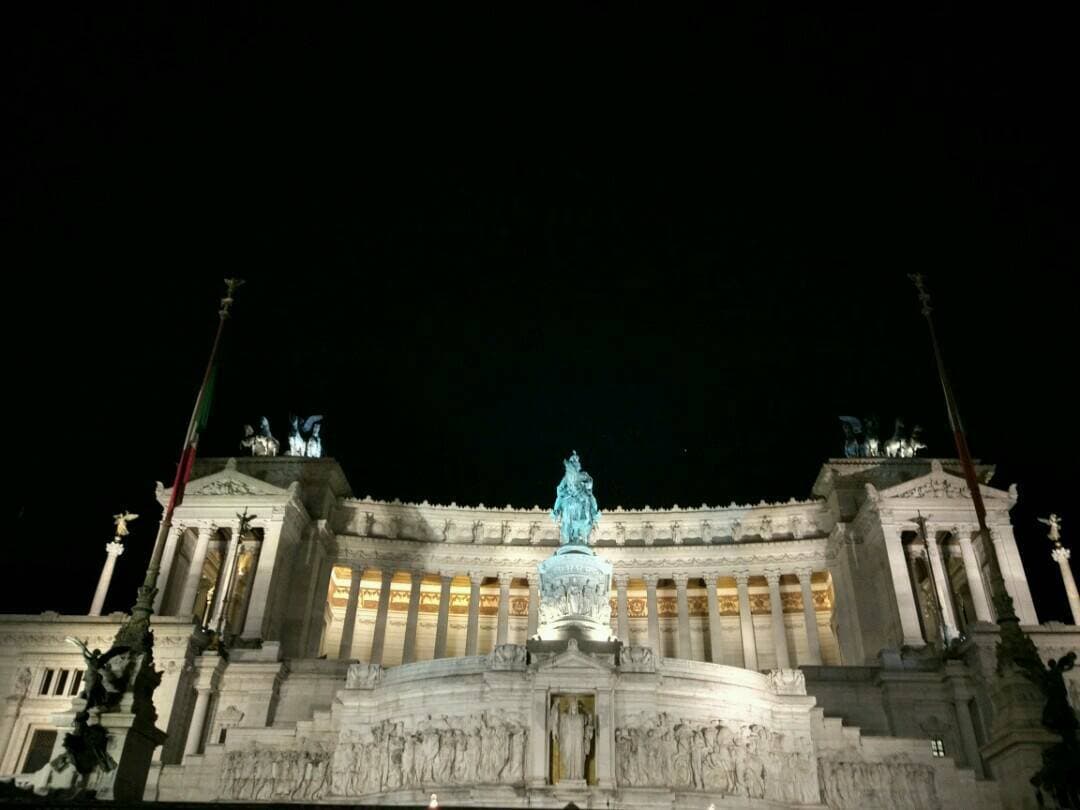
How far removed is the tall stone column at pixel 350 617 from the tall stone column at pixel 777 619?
29.0 meters

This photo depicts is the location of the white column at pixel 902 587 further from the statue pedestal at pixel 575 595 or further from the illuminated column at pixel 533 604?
the illuminated column at pixel 533 604

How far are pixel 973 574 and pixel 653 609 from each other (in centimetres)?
2100

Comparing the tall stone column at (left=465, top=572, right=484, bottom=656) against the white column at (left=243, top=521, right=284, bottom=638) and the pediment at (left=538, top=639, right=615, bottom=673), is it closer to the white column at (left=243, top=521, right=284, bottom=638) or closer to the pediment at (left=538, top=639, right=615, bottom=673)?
the white column at (left=243, top=521, right=284, bottom=638)

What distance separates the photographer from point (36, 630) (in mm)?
44375

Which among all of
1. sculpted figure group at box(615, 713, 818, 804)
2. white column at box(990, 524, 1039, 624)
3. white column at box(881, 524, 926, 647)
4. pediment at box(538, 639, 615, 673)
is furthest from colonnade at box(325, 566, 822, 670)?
pediment at box(538, 639, 615, 673)

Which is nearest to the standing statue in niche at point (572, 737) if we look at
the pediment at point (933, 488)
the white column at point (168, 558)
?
the pediment at point (933, 488)

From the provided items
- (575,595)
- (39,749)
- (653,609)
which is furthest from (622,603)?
(39,749)

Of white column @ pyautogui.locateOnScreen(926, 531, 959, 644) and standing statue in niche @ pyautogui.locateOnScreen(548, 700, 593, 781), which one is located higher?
white column @ pyautogui.locateOnScreen(926, 531, 959, 644)

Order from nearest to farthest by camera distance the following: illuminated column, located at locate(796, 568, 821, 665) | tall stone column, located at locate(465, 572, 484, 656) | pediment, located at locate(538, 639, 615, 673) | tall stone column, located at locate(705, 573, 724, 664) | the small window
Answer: pediment, located at locate(538, 639, 615, 673) < the small window < illuminated column, located at locate(796, 568, 821, 665) < tall stone column, located at locate(465, 572, 484, 656) < tall stone column, located at locate(705, 573, 724, 664)

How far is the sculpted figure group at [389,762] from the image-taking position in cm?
3153

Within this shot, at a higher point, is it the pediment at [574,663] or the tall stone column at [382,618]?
the tall stone column at [382,618]

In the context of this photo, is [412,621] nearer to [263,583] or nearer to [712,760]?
[263,583]

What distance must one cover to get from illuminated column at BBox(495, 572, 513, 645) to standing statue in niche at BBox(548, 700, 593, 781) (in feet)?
95.1

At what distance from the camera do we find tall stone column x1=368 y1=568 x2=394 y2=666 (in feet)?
Result: 193
